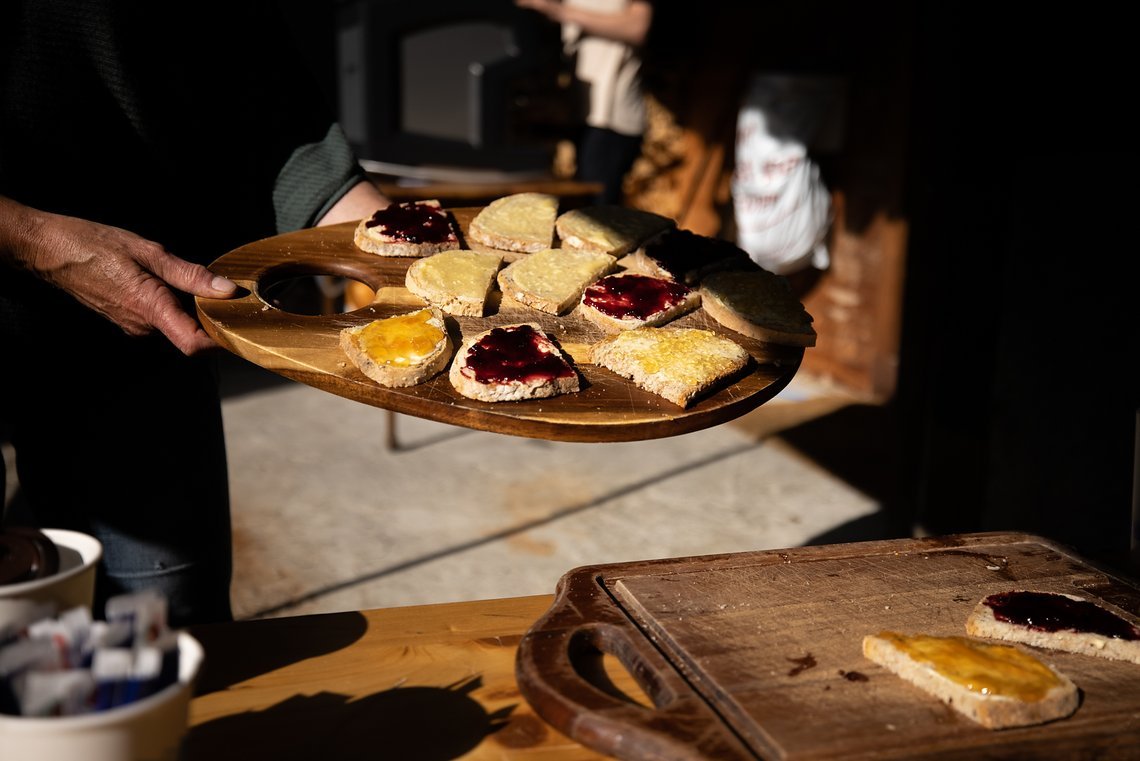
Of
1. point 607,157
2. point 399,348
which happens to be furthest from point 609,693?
point 607,157

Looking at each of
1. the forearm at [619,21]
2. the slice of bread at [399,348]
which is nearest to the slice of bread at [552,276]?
the slice of bread at [399,348]

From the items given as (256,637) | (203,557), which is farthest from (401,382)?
(203,557)

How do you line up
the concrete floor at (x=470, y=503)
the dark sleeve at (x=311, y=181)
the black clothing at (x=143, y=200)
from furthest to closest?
the concrete floor at (x=470, y=503) → the dark sleeve at (x=311, y=181) → the black clothing at (x=143, y=200)

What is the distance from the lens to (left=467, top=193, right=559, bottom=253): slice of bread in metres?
2.45

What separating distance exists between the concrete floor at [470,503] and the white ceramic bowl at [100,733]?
3061 mm

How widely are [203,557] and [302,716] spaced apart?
880 mm

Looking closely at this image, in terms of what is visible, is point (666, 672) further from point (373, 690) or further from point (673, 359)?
point (673, 359)

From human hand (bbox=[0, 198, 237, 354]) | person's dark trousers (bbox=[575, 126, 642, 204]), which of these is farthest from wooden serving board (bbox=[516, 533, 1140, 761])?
person's dark trousers (bbox=[575, 126, 642, 204])

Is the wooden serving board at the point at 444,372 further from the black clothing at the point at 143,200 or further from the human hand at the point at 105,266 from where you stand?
the black clothing at the point at 143,200

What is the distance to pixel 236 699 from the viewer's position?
5.13ft

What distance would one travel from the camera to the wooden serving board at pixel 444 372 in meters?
1.65

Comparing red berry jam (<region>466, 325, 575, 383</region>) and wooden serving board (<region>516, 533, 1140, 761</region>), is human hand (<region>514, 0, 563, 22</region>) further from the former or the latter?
wooden serving board (<region>516, 533, 1140, 761</region>)

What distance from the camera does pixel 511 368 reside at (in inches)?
69.0

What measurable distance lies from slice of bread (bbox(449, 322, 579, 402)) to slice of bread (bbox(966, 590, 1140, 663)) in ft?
2.57
